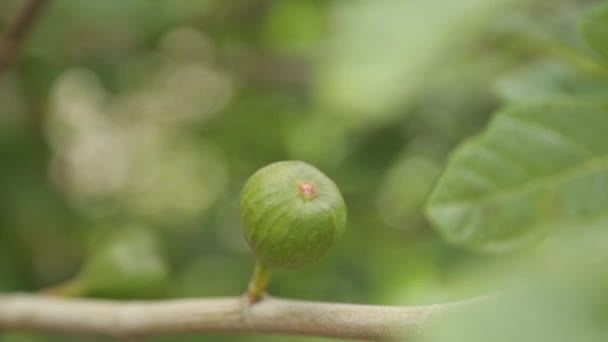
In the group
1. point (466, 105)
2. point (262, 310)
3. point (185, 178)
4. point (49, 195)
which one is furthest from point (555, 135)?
point (185, 178)

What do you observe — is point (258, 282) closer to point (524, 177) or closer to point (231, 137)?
point (524, 177)

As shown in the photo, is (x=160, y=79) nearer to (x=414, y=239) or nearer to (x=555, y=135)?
(x=414, y=239)

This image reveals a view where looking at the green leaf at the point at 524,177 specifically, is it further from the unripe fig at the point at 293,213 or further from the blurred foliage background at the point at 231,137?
the blurred foliage background at the point at 231,137

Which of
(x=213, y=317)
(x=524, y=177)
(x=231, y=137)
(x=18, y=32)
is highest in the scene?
(x=231, y=137)

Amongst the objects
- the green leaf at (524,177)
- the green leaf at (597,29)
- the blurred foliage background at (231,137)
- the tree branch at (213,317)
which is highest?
the blurred foliage background at (231,137)

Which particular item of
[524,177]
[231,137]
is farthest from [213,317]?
[231,137]

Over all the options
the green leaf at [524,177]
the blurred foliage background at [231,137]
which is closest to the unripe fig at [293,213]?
the green leaf at [524,177]

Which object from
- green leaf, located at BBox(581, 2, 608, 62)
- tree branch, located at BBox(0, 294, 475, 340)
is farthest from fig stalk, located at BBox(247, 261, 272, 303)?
green leaf, located at BBox(581, 2, 608, 62)
